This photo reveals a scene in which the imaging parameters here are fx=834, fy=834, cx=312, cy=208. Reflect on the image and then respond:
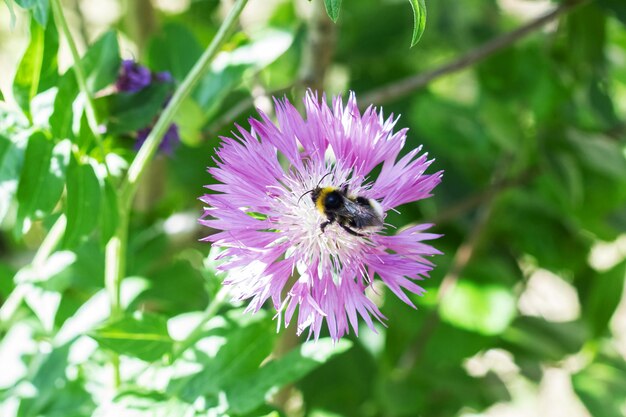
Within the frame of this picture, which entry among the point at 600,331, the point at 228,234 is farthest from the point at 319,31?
the point at 600,331

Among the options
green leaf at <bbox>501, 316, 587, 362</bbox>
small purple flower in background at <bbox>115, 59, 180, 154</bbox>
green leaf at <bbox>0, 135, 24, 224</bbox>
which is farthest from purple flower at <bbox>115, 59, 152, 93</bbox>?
green leaf at <bbox>501, 316, 587, 362</bbox>

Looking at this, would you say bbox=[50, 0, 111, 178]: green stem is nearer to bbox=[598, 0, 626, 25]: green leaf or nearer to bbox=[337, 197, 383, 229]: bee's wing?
bbox=[337, 197, 383, 229]: bee's wing

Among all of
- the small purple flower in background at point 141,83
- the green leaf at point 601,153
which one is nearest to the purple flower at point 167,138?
the small purple flower in background at point 141,83

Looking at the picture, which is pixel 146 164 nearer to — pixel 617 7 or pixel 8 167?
pixel 8 167

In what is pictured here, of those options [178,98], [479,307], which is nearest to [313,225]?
[178,98]

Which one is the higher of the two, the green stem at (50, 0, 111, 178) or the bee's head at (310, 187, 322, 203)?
the green stem at (50, 0, 111, 178)

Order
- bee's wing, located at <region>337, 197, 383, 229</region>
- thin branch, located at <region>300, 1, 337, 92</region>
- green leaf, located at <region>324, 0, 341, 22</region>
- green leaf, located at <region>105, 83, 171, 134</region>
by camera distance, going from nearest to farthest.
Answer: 1. green leaf, located at <region>324, 0, 341, 22</region>
2. bee's wing, located at <region>337, 197, 383, 229</region>
3. green leaf, located at <region>105, 83, 171, 134</region>
4. thin branch, located at <region>300, 1, 337, 92</region>
